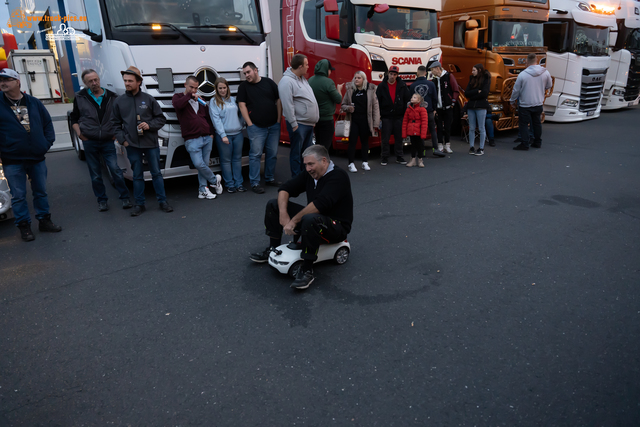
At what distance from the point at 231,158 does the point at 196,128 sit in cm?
86

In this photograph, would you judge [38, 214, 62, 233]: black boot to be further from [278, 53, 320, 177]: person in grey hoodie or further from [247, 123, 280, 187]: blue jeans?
[278, 53, 320, 177]: person in grey hoodie

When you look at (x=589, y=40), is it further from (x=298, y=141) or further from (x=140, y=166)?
(x=140, y=166)

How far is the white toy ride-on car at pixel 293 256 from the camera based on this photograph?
4070mm

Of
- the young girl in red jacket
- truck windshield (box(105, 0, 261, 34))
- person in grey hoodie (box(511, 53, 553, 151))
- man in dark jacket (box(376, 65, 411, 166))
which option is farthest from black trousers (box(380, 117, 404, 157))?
person in grey hoodie (box(511, 53, 553, 151))

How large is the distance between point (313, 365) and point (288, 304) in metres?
0.83

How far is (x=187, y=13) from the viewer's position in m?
6.41

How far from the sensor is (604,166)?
322 inches

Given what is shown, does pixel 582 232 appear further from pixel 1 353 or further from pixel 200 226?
pixel 1 353

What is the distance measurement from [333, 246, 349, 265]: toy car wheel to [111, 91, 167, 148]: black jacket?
3106 mm

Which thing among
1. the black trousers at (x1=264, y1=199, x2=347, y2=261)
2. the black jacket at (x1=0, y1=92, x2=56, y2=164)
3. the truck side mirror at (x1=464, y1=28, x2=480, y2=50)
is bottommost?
the black trousers at (x1=264, y1=199, x2=347, y2=261)

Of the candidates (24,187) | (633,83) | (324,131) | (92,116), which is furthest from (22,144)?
(633,83)

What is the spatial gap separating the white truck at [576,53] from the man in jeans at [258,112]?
9.60 meters

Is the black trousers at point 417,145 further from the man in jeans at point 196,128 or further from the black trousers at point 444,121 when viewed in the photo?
the man in jeans at point 196,128

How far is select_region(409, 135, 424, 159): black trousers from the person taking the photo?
8.40 metres
